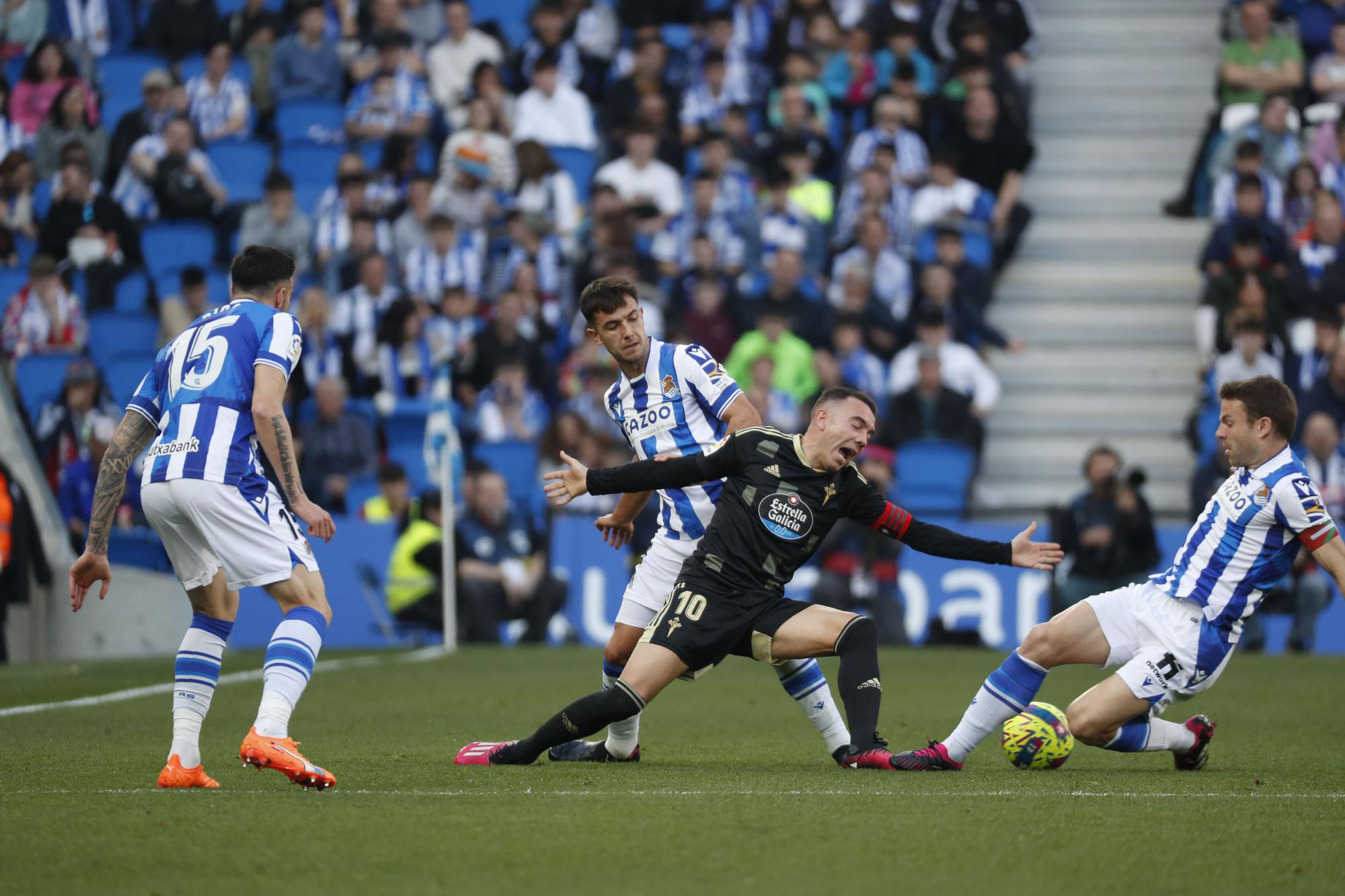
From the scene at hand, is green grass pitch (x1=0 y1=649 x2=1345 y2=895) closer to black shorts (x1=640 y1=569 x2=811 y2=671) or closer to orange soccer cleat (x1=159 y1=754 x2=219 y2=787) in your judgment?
orange soccer cleat (x1=159 y1=754 x2=219 y2=787)

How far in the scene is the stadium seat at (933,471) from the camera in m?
16.0

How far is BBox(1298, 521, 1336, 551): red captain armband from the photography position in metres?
6.85

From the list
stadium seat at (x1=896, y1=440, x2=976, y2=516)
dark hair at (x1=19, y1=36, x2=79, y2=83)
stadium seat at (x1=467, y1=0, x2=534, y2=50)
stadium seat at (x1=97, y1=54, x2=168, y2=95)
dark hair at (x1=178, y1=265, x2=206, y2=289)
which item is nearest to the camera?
stadium seat at (x1=896, y1=440, x2=976, y2=516)

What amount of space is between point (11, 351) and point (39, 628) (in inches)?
173

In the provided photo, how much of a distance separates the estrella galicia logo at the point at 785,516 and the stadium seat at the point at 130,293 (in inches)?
497

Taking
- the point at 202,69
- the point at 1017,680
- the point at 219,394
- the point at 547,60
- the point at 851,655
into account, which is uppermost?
the point at 202,69

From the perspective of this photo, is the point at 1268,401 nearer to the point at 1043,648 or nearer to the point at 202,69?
the point at 1043,648

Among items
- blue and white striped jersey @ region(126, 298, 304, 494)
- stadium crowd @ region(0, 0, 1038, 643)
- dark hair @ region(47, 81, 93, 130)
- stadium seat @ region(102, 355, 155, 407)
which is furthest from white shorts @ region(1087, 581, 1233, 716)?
dark hair @ region(47, 81, 93, 130)

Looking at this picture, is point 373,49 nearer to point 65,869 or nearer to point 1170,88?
point 1170,88

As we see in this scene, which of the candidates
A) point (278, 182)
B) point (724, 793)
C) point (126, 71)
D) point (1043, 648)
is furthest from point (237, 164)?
point (724, 793)

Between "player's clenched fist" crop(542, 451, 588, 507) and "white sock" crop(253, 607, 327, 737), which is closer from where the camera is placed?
"white sock" crop(253, 607, 327, 737)

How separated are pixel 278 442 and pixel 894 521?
2.49m

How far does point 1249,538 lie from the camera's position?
7.06 meters

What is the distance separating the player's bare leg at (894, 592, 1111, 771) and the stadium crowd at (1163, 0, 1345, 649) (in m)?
7.84
